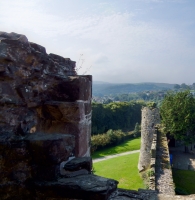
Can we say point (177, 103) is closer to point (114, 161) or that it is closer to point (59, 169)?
point (114, 161)

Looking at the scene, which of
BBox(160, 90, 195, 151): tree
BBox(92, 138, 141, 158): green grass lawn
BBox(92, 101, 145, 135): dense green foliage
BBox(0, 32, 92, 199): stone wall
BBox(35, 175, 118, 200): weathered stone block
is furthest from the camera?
BBox(92, 101, 145, 135): dense green foliage

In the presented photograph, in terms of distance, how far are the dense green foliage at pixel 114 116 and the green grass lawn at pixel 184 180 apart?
66.7 feet

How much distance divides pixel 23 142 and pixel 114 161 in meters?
22.4

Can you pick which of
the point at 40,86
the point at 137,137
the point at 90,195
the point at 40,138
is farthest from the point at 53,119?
the point at 137,137

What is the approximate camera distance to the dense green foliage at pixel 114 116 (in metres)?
38.7

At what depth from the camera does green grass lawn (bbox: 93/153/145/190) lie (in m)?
16.1

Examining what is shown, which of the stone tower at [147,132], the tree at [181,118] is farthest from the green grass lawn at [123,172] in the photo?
the tree at [181,118]

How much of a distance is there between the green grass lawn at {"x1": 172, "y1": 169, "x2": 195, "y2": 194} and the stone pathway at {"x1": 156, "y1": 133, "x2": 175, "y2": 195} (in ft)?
5.12

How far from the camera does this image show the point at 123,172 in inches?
755

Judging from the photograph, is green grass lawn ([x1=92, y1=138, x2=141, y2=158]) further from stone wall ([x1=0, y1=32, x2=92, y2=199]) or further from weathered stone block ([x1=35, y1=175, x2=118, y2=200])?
weathered stone block ([x1=35, y1=175, x2=118, y2=200])

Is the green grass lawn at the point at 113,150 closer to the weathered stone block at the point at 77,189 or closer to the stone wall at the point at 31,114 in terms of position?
the stone wall at the point at 31,114

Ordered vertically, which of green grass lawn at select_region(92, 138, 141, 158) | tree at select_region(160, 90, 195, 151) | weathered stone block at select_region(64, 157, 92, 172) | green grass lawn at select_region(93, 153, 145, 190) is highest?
weathered stone block at select_region(64, 157, 92, 172)

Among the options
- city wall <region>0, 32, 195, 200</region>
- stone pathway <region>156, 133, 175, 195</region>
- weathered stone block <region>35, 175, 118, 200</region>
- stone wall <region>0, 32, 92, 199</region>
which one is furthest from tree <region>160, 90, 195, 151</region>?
weathered stone block <region>35, 175, 118, 200</region>

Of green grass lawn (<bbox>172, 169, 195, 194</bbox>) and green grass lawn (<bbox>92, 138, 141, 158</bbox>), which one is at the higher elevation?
green grass lawn (<bbox>172, 169, 195, 194</bbox>)
